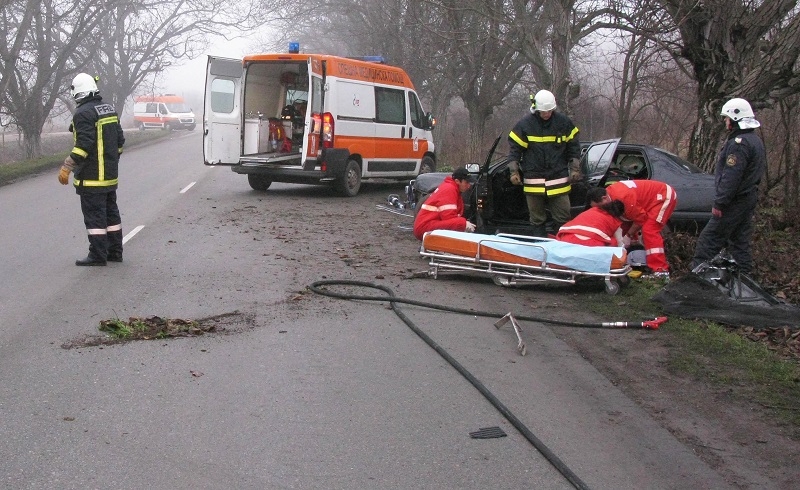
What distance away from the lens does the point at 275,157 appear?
16.0 metres

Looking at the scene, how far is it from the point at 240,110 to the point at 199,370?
11.4 metres

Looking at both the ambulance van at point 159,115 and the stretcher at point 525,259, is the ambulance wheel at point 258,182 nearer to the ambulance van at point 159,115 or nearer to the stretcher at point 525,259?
the stretcher at point 525,259

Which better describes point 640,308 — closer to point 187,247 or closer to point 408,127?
point 187,247

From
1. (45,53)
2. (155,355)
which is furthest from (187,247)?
(45,53)

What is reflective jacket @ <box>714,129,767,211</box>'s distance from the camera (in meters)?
8.34

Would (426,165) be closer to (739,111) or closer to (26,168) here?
(26,168)

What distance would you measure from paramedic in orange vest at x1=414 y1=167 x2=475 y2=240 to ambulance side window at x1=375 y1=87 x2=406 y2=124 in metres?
7.17

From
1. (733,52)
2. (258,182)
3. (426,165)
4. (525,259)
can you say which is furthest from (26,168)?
(733,52)

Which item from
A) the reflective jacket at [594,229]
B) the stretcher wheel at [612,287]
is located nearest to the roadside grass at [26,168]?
the reflective jacket at [594,229]

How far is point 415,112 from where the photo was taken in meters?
18.2

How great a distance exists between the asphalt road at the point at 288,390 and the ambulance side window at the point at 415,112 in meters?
8.69

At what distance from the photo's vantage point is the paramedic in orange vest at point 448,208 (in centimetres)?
983


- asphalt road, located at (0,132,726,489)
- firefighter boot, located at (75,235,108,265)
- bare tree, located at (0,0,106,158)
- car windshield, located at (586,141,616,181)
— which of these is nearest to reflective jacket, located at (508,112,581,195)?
car windshield, located at (586,141,616,181)

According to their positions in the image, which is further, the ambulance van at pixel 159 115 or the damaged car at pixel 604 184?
the ambulance van at pixel 159 115
